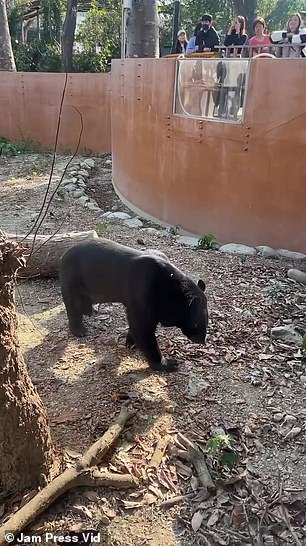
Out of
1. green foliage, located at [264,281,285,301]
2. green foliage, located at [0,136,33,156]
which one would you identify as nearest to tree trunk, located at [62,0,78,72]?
green foliage, located at [0,136,33,156]

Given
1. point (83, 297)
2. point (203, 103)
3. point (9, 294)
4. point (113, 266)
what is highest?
point (203, 103)

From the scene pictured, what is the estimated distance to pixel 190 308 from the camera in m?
3.99

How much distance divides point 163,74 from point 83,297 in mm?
4598

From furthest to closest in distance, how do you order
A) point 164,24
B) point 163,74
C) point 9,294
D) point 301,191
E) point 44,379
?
point 164,24, point 163,74, point 301,191, point 44,379, point 9,294

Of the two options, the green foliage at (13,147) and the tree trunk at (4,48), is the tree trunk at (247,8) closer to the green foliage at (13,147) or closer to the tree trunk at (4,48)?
the tree trunk at (4,48)

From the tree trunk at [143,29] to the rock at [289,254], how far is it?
6.33 metres

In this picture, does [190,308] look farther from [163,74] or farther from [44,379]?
[163,74]

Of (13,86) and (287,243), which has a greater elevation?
(13,86)

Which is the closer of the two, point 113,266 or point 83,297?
point 113,266

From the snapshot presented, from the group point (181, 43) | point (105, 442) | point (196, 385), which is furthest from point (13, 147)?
point (105, 442)

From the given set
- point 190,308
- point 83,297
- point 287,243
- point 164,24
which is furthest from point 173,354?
point 164,24

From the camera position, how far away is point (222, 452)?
319 cm

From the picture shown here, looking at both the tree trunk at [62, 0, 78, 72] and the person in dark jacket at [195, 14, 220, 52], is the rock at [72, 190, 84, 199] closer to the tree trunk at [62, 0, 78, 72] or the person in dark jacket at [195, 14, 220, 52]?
the person in dark jacket at [195, 14, 220, 52]

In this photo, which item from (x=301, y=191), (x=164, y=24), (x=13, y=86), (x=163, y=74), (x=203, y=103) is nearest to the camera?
(x=301, y=191)
